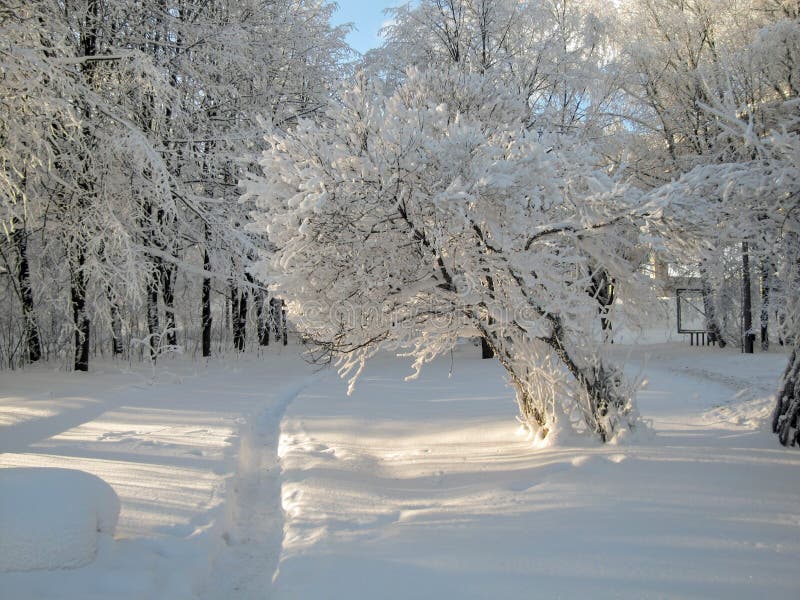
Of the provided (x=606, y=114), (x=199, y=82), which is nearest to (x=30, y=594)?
(x=199, y=82)

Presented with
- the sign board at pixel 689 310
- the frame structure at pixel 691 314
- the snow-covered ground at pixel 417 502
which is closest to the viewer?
the snow-covered ground at pixel 417 502

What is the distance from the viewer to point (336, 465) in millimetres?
6023

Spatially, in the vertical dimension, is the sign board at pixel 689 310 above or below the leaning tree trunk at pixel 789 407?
above

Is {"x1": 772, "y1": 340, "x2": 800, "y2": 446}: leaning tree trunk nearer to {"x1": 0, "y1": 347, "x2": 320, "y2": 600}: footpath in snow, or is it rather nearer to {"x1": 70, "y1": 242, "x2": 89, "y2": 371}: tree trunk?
{"x1": 0, "y1": 347, "x2": 320, "y2": 600}: footpath in snow

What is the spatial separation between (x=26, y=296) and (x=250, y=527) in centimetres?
1007

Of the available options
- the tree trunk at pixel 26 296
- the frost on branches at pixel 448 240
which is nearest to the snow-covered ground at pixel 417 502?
the frost on branches at pixel 448 240

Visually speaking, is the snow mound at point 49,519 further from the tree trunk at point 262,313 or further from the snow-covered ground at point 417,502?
the tree trunk at point 262,313

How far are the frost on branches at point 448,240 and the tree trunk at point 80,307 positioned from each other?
7.34 metres

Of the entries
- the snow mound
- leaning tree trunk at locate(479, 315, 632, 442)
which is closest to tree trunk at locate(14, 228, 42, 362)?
the snow mound

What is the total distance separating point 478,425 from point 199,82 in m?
10.2

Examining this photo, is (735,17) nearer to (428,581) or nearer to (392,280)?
(392,280)

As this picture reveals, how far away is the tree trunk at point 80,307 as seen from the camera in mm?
10891

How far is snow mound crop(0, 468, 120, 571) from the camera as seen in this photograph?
3346 millimetres

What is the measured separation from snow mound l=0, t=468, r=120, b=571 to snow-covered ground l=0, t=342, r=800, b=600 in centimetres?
9
